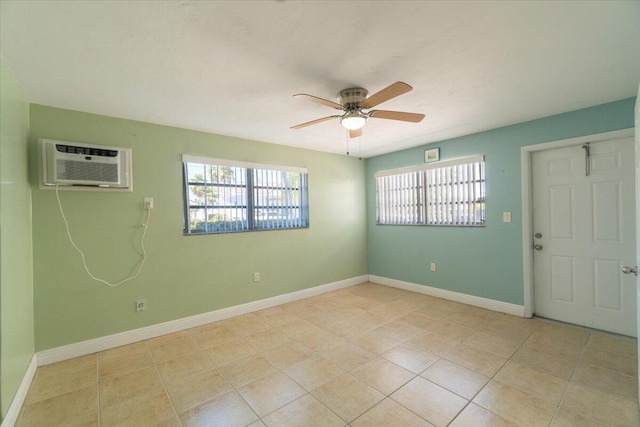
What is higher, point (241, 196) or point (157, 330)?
point (241, 196)

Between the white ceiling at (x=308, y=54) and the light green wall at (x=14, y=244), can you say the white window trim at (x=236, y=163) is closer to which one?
the white ceiling at (x=308, y=54)

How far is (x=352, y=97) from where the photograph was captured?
2.28 metres

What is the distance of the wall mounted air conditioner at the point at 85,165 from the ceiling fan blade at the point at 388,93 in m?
2.43

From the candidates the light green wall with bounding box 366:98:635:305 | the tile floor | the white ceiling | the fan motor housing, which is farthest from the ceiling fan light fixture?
the light green wall with bounding box 366:98:635:305

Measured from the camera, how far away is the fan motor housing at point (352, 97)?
2.25 m

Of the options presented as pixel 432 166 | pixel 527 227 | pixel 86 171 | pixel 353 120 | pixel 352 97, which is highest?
pixel 352 97

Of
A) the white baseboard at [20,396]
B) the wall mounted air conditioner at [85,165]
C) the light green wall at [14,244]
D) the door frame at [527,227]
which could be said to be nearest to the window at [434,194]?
the door frame at [527,227]

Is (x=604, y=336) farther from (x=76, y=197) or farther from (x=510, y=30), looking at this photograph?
(x=76, y=197)

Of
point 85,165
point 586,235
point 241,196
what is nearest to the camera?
point 85,165

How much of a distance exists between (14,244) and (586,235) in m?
5.12

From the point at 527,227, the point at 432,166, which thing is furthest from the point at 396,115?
the point at 527,227

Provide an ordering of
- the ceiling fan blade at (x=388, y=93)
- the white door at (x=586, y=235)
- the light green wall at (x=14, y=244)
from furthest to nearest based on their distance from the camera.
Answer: the white door at (x=586, y=235)
the ceiling fan blade at (x=388, y=93)
the light green wall at (x=14, y=244)

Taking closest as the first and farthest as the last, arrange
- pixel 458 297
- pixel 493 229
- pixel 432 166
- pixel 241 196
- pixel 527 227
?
1. pixel 527 227
2. pixel 493 229
3. pixel 241 196
4. pixel 458 297
5. pixel 432 166

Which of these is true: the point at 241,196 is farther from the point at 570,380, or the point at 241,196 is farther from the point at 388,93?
the point at 570,380
